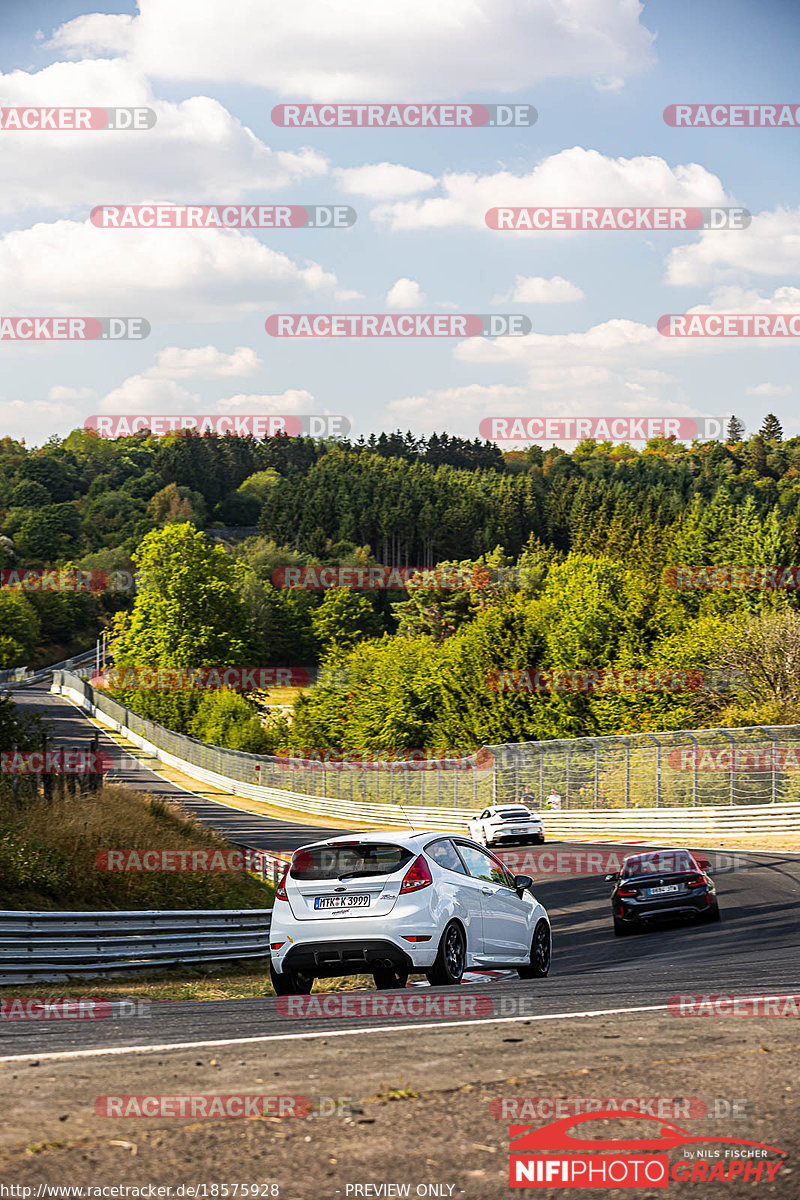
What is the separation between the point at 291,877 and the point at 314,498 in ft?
584

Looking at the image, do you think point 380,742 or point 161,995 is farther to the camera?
point 380,742

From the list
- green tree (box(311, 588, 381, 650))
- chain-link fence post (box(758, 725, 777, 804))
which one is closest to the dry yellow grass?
chain-link fence post (box(758, 725, 777, 804))

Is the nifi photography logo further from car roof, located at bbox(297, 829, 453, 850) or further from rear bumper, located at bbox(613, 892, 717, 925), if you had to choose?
rear bumper, located at bbox(613, 892, 717, 925)

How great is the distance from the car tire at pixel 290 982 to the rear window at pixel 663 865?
8.60 m

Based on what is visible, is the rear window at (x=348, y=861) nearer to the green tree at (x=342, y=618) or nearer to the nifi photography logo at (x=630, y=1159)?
the nifi photography logo at (x=630, y=1159)

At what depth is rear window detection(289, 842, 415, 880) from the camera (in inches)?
435

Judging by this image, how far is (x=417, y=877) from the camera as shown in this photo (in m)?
10.9

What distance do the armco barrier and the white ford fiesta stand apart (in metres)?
20.7

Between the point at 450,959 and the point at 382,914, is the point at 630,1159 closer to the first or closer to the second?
the point at 382,914

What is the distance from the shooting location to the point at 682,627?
3135 inches

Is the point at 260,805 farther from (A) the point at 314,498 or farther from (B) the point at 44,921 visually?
(A) the point at 314,498

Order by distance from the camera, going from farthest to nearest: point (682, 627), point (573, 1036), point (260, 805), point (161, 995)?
point (682, 627)
point (260, 805)
point (161, 995)
point (573, 1036)

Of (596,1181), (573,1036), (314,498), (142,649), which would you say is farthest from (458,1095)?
(314,498)

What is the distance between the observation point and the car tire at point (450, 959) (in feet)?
35.4
